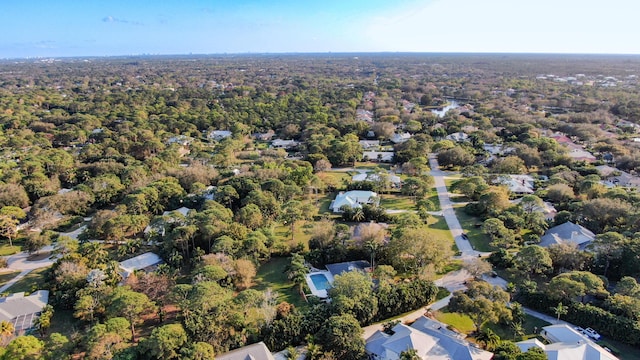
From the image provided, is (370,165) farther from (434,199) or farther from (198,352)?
(198,352)

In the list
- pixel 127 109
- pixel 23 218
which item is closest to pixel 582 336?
pixel 23 218

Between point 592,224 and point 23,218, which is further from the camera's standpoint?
point 23,218

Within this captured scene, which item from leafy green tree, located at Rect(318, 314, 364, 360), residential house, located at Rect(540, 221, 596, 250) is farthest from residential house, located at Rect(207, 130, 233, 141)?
leafy green tree, located at Rect(318, 314, 364, 360)

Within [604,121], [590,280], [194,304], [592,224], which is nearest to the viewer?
[194,304]

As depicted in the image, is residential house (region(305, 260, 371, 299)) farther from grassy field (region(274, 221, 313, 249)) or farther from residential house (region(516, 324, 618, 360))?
residential house (region(516, 324, 618, 360))

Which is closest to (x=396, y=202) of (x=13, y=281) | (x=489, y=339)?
(x=489, y=339)

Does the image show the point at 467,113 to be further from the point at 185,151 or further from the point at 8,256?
the point at 8,256

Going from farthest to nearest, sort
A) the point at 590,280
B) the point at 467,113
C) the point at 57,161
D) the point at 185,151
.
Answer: the point at 467,113 < the point at 185,151 < the point at 57,161 < the point at 590,280

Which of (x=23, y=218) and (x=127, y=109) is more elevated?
(x=127, y=109)
